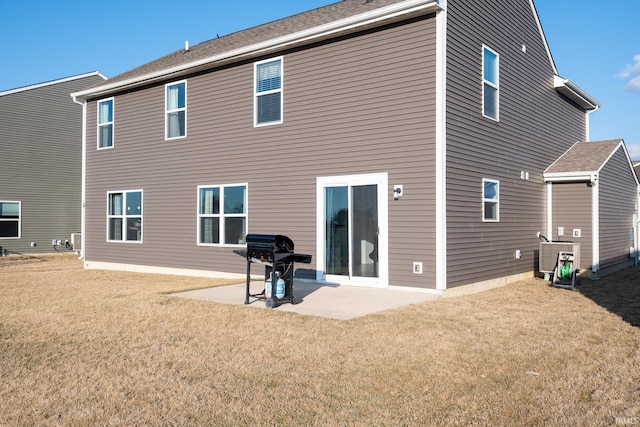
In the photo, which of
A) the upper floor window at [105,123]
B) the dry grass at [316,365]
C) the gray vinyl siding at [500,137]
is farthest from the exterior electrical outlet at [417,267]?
the upper floor window at [105,123]

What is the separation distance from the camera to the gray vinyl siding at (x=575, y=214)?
12773 millimetres

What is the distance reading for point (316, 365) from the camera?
497 centimetres

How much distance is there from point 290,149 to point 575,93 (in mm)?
8777

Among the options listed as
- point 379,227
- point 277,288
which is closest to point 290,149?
point 379,227

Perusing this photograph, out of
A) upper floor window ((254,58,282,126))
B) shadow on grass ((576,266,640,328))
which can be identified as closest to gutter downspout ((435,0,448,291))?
shadow on grass ((576,266,640,328))

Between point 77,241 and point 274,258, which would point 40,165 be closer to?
point 77,241

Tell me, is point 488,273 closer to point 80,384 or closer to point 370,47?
point 370,47

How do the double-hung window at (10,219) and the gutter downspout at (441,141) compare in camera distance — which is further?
the double-hung window at (10,219)

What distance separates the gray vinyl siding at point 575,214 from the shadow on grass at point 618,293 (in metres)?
0.86

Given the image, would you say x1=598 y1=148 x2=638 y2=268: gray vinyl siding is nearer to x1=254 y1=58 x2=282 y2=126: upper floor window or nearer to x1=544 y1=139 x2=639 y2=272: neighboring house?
x1=544 y1=139 x2=639 y2=272: neighboring house

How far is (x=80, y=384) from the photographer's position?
4.41 metres

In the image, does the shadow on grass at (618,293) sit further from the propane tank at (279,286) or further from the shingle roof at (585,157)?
the propane tank at (279,286)

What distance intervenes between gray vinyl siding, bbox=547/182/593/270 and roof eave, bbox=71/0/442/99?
6.49 m

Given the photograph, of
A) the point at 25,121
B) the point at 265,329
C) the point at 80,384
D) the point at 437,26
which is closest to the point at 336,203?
the point at 437,26
